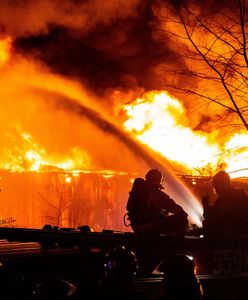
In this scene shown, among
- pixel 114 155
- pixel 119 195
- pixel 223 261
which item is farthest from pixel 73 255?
pixel 114 155

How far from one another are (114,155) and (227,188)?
Answer: 45.1ft

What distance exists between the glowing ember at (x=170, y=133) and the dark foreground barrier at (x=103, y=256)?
9.71 meters

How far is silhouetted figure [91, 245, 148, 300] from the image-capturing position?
3656 mm

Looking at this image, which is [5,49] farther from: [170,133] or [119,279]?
[119,279]

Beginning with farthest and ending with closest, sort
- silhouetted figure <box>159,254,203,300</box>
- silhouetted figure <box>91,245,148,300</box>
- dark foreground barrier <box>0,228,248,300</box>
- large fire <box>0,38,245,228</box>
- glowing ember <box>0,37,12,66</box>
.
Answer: glowing ember <box>0,37,12,66</box>, large fire <box>0,38,245,228</box>, dark foreground barrier <box>0,228,248,300</box>, silhouetted figure <box>91,245,148,300</box>, silhouetted figure <box>159,254,203,300</box>

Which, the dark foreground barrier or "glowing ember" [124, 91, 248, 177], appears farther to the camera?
"glowing ember" [124, 91, 248, 177]

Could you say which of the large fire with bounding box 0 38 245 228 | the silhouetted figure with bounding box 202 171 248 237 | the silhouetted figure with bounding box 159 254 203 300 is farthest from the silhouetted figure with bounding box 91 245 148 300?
the large fire with bounding box 0 38 245 228

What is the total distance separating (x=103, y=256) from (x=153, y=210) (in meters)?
1.03

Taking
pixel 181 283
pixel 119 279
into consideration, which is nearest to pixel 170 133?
pixel 119 279

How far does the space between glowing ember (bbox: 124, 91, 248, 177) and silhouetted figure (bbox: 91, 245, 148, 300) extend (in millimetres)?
11784

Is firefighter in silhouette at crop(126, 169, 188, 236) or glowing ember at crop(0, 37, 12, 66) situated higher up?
glowing ember at crop(0, 37, 12, 66)

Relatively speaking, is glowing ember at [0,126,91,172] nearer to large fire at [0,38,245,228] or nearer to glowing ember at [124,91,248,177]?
large fire at [0,38,245,228]

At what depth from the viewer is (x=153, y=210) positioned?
247 inches

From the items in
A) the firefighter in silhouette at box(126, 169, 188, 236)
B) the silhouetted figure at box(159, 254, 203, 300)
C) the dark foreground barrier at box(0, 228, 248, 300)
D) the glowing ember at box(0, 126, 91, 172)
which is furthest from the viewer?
the glowing ember at box(0, 126, 91, 172)
